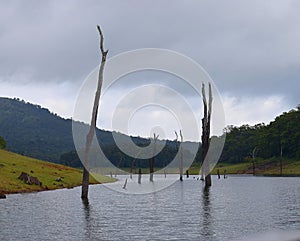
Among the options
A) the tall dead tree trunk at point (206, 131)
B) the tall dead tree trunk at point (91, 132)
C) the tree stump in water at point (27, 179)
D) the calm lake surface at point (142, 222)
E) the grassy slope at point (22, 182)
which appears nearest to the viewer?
the calm lake surface at point (142, 222)

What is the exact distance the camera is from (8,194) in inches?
2343

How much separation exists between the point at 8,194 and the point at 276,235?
2328 inches

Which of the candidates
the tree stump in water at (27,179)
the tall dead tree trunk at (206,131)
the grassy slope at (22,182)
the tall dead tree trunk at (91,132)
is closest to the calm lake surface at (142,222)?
the tall dead tree trunk at (91,132)

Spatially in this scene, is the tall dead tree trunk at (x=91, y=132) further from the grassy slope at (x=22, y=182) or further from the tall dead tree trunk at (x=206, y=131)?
the tall dead tree trunk at (x=206, y=131)

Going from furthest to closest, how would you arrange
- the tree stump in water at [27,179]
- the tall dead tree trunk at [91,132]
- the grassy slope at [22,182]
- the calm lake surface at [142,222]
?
the tree stump in water at [27,179], the grassy slope at [22,182], the tall dead tree trunk at [91,132], the calm lake surface at [142,222]

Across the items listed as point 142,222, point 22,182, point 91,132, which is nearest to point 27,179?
point 22,182

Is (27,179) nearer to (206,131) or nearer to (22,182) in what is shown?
(22,182)

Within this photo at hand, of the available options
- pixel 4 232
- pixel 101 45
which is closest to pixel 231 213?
pixel 4 232

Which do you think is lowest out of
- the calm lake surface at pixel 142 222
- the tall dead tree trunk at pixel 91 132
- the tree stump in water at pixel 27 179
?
the calm lake surface at pixel 142 222

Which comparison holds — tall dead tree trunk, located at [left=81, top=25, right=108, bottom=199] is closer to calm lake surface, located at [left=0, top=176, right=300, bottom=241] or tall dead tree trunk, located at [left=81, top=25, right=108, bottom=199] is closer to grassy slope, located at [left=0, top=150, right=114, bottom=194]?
calm lake surface, located at [left=0, top=176, right=300, bottom=241]

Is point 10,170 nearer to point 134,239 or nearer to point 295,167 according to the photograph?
point 134,239

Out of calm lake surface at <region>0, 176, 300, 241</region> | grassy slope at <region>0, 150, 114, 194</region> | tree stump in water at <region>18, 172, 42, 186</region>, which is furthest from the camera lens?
tree stump in water at <region>18, 172, 42, 186</region>

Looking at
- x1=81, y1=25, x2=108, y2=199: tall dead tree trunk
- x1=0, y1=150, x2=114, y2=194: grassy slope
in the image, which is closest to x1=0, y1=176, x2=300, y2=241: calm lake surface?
x1=81, y1=25, x2=108, y2=199: tall dead tree trunk

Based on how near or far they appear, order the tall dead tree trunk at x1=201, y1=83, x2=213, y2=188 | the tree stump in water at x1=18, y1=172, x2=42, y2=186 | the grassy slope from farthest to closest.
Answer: the tall dead tree trunk at x1=201, y1=83, x2=213, y2=188 → the tree stump in water at x1=18, y1=172, x2=42, y2=186 → the grassy slope
